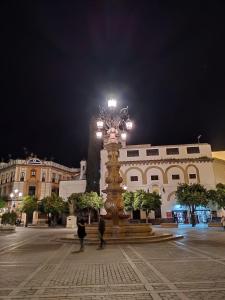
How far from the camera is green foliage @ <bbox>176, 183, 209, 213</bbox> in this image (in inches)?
1656

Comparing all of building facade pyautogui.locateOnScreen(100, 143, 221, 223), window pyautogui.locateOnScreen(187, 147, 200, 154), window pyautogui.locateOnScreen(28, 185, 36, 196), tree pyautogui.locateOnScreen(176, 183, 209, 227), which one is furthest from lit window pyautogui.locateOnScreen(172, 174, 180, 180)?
window pyautogui.locateOnScreen(28, 185, 36, 196)

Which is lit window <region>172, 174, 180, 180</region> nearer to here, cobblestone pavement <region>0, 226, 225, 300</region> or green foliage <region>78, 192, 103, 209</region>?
green foliage <region>78, 192, 103, 209</region>

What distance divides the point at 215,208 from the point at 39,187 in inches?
1554

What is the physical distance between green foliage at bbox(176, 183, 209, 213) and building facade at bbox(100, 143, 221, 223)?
5.73 meters

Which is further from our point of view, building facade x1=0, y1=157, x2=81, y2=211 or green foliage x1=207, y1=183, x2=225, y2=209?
building facade x1=0, y1=157, x2=81, y2=211

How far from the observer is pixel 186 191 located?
44.4 m

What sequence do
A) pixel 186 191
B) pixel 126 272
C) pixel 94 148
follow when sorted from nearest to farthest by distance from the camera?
pixel 126 272, pixel 186 191, pixel 94 148

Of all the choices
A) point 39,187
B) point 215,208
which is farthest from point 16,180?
point 215,208

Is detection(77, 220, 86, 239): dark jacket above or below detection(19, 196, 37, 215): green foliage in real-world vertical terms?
below

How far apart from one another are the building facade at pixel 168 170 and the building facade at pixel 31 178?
1591 centimetres

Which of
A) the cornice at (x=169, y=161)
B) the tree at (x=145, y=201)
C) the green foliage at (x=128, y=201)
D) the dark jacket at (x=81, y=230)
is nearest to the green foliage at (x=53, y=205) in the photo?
the green foliage at (x=128, y=201)

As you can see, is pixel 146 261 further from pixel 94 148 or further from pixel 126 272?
pixel 94 148

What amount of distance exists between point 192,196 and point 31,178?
38.7m

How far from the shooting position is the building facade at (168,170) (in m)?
51.1
